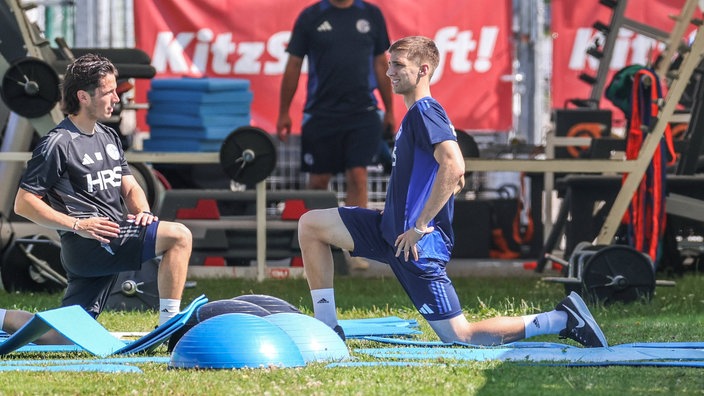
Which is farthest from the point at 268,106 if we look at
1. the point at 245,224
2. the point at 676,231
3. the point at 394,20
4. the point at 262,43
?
the point at 676,231

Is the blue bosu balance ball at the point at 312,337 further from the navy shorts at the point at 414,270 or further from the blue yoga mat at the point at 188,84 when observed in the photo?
the blue yoga mat at the point at 188,84

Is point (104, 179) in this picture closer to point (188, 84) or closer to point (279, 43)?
point (188, 84)

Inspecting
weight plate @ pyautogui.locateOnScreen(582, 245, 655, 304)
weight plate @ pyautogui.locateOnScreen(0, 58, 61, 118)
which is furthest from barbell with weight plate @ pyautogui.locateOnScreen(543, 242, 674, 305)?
weight plate @ pyautogui.locateOnScreen(0, 58, 61, 118)

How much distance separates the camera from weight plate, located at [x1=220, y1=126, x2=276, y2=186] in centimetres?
1060

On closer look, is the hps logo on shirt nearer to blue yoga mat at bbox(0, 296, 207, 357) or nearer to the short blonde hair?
blue yoga mat at bbox(0, 296, 207, 357)

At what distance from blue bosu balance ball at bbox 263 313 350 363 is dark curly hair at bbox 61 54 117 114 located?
1615 mm

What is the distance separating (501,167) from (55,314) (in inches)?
174

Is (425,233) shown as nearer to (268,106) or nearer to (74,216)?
(74,216)

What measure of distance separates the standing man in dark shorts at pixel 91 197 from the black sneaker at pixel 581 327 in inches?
76.0

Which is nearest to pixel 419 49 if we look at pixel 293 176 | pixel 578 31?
pixel 293 176

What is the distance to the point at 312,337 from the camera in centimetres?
629

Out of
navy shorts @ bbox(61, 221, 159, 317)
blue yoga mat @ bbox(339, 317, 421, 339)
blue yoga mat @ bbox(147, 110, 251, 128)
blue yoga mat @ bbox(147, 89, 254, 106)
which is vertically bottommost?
blue yoga mat @ bbox(339, 317, 421, 339)

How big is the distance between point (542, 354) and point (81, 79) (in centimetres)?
266

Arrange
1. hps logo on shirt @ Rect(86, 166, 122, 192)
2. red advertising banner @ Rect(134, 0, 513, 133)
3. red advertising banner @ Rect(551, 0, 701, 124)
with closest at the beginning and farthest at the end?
hps logo on shirt @ Rect(86, 166, 122, 192), red advertising banner @ Rect(134, 0, 513, 133), red advertising banner @ Rect(551, 0, 701, 124)
